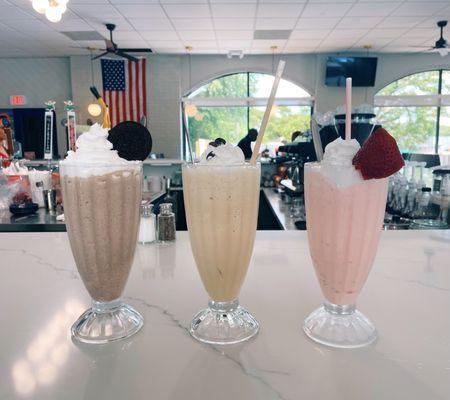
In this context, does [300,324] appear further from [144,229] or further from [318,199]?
[144,229]

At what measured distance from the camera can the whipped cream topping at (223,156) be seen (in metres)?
0.72

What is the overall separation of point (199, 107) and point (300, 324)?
941 cm

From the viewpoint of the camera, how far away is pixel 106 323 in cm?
74

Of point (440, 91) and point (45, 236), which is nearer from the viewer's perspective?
point (45, 236)

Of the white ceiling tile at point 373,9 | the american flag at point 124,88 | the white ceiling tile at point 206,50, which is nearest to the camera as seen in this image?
the white ceiling tile at point 373,9

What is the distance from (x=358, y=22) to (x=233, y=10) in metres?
2.18

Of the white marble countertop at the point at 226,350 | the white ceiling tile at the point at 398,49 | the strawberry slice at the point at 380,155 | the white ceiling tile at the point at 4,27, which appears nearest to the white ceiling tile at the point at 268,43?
the white ceiling tile at the point at 398,49

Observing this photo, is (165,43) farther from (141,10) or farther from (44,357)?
(44,357)

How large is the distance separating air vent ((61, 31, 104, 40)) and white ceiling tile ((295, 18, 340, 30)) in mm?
3602

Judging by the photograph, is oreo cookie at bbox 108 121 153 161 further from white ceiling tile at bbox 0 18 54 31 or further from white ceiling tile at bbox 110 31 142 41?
white ceiling tile at bbox 110 31 142 41

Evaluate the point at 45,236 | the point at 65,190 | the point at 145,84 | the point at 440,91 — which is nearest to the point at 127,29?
the point at 145,84

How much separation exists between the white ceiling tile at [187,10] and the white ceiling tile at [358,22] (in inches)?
88.1

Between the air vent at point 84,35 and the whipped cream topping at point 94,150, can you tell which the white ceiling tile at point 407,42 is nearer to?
the air vent at point 84,35

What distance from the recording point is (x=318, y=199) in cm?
74
